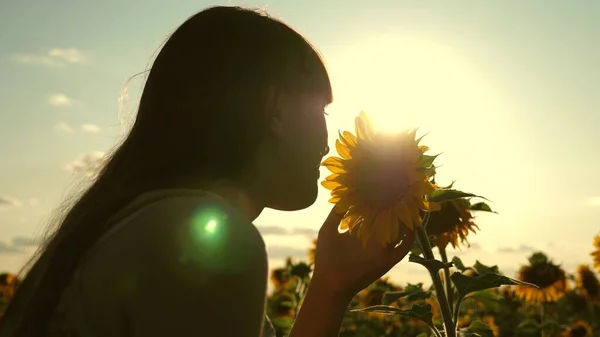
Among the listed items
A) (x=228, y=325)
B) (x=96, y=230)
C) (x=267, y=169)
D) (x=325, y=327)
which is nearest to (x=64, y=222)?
(x=96, y=230)

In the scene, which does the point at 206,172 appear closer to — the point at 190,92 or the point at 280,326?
the point at 190,92

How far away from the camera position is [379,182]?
105 inches

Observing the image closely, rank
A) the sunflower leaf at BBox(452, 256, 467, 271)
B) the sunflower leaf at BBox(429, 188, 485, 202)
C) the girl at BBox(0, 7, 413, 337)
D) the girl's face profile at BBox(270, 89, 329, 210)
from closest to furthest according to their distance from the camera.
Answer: the girl at BBox(0, 7, 413, 337), the girl's face profile at BBox(270, 89, 329, 210), the sunflower leaf at BBox(429, 188, 485, 202), the sunflower leaf at BBox(452, 256, 467, 271)

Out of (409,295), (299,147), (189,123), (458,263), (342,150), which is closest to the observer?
(189,123)

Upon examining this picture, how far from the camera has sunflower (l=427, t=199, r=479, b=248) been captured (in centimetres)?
344

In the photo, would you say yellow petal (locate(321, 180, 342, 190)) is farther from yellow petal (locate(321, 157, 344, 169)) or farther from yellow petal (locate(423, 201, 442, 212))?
yellow petal (locate(423, 201, 442, 212))

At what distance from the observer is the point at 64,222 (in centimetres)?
222

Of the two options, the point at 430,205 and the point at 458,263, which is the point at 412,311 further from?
the point at 458,263

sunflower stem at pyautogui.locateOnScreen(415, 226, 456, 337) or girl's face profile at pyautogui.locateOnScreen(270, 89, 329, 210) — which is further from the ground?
girl's face profile at pyautogui.locateOnScreen(270, 89, 329, 210)

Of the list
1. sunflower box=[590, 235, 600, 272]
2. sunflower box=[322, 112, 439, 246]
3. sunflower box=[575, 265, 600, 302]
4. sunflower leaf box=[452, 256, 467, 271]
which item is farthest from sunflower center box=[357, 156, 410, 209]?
sunflower box=[575, 265, 600, 302]

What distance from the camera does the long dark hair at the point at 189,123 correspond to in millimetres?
2012

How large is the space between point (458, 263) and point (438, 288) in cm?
43

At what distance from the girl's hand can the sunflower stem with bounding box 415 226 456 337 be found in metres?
Result: 0.11

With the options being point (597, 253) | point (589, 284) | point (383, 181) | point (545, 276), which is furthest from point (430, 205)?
point (589, 284)
